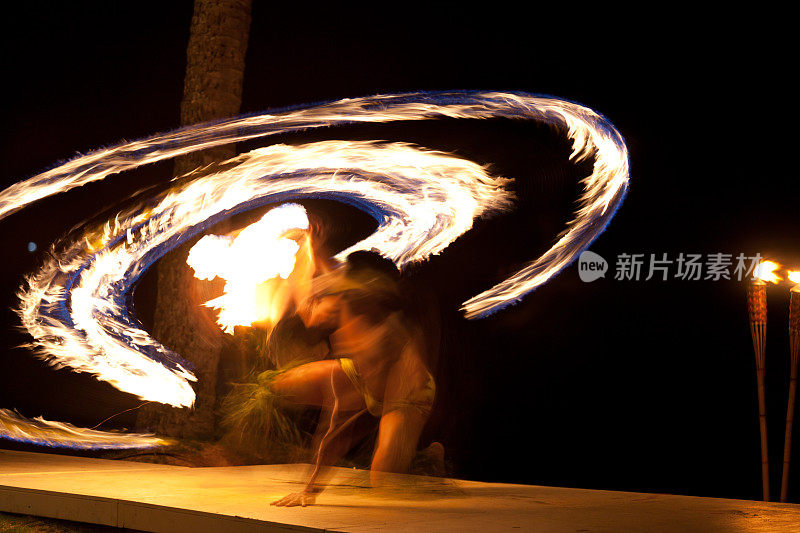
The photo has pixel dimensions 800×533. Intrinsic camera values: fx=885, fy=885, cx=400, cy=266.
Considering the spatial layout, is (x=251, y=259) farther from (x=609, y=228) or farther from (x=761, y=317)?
(x=761, y=317)

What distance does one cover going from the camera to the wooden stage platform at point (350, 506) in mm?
4094

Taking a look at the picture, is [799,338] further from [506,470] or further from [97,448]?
[97,448]

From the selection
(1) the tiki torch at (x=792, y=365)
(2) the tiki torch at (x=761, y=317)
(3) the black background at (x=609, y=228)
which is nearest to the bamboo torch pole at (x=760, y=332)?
(2) the tiki torch at (x=761, y=317)

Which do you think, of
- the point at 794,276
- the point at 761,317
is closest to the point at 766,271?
the point at 794,276

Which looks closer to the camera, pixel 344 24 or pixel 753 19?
pixel 753 19

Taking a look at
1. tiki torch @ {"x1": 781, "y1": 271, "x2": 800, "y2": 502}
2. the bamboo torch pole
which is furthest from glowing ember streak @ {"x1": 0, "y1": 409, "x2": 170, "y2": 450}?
tiki torch @ {"x1": 781, "y1": 271, "x2": 800, "y2": 502}

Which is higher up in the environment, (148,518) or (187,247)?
(187,247)

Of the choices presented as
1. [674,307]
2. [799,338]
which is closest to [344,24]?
[674,307]

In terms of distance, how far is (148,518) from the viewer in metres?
4.36

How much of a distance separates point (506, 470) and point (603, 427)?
3.38 feet

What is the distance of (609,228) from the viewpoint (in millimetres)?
6781

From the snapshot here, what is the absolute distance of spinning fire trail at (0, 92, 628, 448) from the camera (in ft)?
21.7

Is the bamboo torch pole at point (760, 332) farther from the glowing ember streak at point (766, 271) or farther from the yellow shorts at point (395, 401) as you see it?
the yellow shorts at point (395, 401)

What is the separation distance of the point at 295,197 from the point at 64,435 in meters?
3.41
